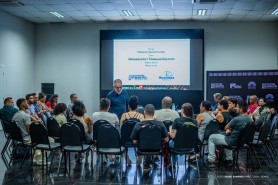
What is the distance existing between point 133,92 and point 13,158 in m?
5.70

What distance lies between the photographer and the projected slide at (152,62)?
453 inches

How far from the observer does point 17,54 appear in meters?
11.3

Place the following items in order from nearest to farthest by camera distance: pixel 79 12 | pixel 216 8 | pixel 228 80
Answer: pixel 216 8, pixel 79 12, pixel 228 80

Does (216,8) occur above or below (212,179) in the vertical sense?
above

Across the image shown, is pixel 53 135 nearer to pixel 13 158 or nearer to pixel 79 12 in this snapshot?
pixel 13 158

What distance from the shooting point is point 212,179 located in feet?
17.3

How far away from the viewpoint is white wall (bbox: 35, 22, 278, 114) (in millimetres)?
11648

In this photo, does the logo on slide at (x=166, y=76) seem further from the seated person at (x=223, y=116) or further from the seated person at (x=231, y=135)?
the seated person at (x=231, y=135)

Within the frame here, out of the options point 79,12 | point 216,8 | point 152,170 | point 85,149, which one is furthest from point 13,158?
point 216,8

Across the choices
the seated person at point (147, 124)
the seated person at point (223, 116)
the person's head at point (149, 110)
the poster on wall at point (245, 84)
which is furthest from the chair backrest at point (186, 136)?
A: the poster on wall at point (245, 84)

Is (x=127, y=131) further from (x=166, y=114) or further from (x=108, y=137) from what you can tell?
(x=166, y=114)

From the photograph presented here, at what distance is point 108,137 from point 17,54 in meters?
7.20

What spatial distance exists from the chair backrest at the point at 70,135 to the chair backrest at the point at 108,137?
12.6 inches

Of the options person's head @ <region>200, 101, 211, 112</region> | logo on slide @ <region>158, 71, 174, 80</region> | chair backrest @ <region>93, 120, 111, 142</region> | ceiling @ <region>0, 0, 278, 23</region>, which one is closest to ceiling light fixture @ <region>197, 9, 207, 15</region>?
ceiling @ <region>0, 0, 278, 23</region>
